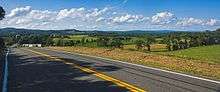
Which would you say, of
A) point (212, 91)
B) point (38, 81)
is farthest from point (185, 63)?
point (212, 91)

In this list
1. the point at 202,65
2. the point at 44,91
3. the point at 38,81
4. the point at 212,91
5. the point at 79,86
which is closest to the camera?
the point at 212,91

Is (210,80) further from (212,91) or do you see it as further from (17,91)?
(17,91)

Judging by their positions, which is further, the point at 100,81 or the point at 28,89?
the point at 100,81

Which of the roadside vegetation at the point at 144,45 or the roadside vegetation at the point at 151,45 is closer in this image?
the roadside vegetation at the point at 144,45

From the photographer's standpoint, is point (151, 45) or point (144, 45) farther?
point (151, 45)

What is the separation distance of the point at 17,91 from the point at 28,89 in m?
0.43

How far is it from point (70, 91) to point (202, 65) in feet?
35.3

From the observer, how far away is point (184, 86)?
491 inches

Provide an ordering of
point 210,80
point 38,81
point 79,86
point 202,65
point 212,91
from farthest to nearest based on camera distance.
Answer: point 202,65
point 38,81
point 210,80
point 79,86
point 212,91

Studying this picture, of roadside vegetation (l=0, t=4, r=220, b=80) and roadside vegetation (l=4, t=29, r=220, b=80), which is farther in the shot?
roadside vegetation (l=4, t=29, r=220, b=80)

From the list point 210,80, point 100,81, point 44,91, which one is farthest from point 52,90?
point 210,80

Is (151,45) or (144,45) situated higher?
(144,45)

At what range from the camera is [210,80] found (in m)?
14.1

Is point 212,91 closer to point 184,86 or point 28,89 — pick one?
point 184,86
